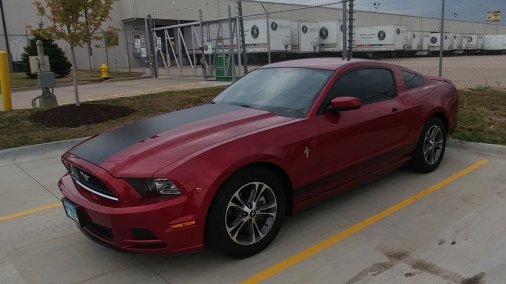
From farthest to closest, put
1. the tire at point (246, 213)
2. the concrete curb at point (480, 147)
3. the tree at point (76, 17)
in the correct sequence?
the tree at point (76, 17), the concrete curb at point (480, 147), the tire at point (246, 213)

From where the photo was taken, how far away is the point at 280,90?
4.64 meters

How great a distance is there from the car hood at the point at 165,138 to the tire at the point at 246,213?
378 millimetres

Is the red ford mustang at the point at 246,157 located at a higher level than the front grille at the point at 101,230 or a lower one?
higher

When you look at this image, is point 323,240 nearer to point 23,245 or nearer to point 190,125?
point 190,125

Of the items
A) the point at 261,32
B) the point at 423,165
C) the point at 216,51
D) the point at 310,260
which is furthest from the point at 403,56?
the point at 310,260

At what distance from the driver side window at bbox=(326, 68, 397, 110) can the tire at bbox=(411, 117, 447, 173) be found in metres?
0.72

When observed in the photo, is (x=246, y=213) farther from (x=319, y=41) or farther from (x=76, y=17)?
(x=319, y=41)

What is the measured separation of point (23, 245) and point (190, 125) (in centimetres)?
187

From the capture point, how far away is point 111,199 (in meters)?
3.32

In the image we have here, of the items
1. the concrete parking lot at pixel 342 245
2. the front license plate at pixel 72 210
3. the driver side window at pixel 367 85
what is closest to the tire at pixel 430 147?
the concrete parking lot at pixel 342 245

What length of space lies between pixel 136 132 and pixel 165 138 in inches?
18.7

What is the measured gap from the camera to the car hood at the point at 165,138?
339 cm

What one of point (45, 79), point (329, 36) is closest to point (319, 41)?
point (329, 36)

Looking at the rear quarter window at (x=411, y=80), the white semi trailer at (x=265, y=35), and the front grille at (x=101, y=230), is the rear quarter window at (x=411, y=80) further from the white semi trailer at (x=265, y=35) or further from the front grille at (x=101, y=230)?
the white semi trailer at (x=265, y=35)
